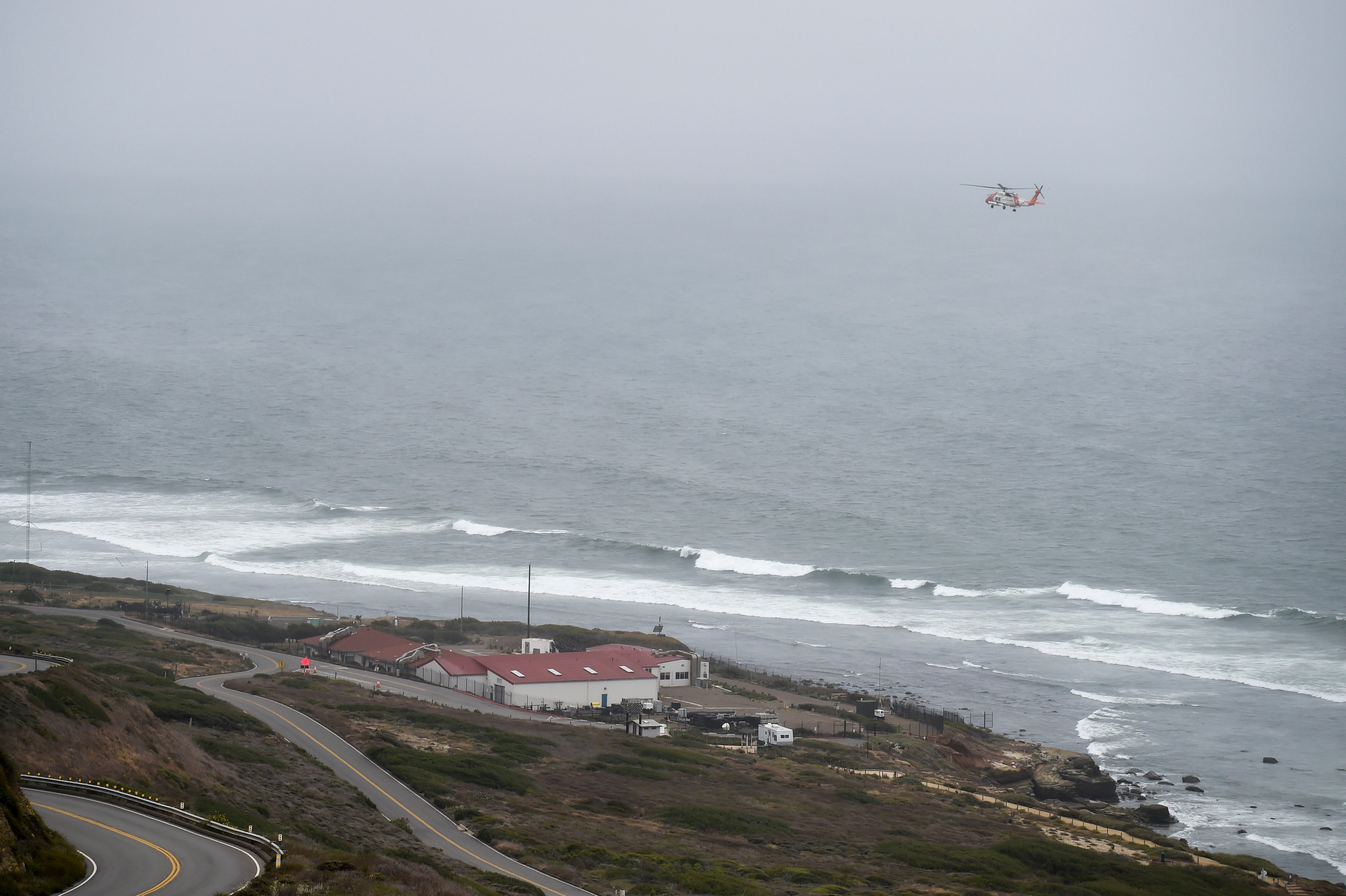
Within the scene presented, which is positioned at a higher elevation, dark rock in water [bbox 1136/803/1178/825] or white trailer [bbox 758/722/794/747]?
white trailer [bbox 758/722/794/747]

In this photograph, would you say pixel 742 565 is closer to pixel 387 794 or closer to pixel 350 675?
pixel 350 675

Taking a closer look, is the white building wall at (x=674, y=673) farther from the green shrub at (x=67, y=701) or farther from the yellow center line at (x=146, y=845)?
the yellow center line at (x=146, y=845)

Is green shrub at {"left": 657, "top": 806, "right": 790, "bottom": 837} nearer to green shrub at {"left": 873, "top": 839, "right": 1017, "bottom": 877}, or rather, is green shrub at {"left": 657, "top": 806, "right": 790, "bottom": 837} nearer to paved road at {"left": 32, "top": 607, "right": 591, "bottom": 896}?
green shrub at {"left": 873, "top": 839, "right": 1017, "bottom": 877}

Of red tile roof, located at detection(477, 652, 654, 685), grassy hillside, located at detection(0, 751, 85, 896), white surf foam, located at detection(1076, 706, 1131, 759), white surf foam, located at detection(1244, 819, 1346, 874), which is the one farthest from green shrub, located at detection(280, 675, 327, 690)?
white surf foam, located at detection(1244, 819, 1346, 874)

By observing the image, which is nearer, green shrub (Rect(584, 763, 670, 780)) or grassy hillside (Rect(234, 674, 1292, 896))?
grassy hillside (Rect(234, 674, 1292, 896))

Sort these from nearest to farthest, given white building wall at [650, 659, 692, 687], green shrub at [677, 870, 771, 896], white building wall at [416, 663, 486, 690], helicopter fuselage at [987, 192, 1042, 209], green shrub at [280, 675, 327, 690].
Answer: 1. green shrub at [677, 870, 771, 896]
2. green shrub at [280, 675, 327, 690]
3. white building wall at [416, 663, 486, 690]
4. white building wall at [650, 659, 692, 687]
5. helicopter fuselage at [987, 192, 1042, 209]

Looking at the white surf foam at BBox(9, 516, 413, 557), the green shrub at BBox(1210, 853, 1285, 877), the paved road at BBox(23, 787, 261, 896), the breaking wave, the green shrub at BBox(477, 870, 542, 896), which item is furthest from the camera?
the breaking wave

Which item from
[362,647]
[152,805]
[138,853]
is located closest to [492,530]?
[362,647]
